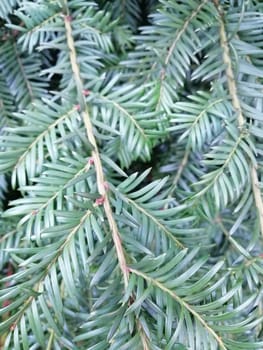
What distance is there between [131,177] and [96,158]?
0.03 m

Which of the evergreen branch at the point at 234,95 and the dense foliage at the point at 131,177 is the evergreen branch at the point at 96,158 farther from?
the evergreen branch at the point at 234,95

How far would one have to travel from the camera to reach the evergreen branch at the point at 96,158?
0.35 meters

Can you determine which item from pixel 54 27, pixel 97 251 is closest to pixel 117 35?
pixel 54 27

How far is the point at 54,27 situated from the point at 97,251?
26 centimetres

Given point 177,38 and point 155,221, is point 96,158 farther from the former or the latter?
point 177,38

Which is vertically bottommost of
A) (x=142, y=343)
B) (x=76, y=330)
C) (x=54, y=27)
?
(x=76, y=330)

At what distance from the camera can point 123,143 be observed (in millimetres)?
490

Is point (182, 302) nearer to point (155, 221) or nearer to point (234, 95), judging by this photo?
point (155, 221)

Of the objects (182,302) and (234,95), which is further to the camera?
(234,95)

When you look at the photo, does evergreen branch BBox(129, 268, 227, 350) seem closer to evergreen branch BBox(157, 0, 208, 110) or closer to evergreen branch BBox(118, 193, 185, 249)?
evergreen branch BBox(118, 193, 185, 249)

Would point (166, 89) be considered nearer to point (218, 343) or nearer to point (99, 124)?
point (99, 124)

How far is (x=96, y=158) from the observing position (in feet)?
1.32

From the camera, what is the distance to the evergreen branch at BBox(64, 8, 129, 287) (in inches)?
13.7

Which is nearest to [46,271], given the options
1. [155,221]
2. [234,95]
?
[155,221]
